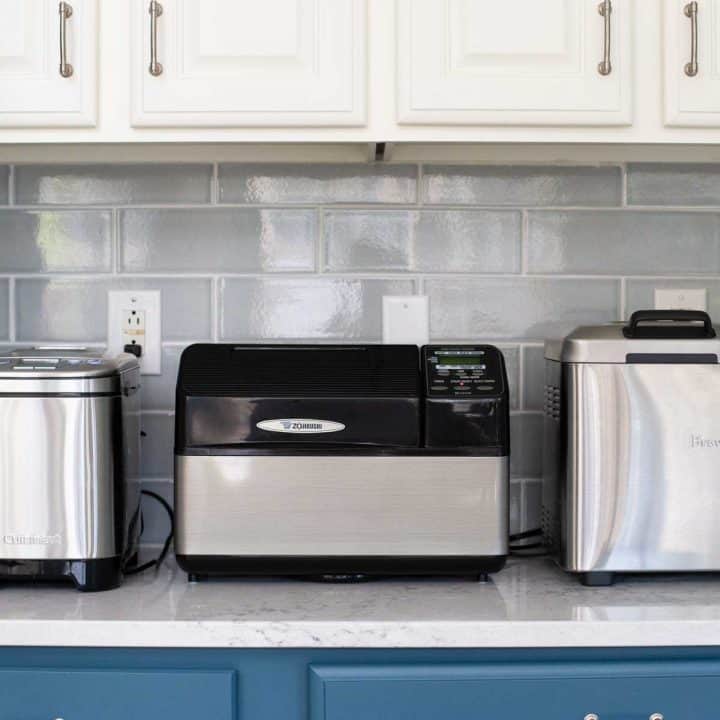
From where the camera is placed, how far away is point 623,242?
1.69 meters

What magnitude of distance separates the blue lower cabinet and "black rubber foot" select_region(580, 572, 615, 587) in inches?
6.7

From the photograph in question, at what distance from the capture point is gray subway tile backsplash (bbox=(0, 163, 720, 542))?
1671mm

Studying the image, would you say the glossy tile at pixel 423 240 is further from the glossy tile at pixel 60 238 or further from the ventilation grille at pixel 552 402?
the glossy tile at pixel 60 238

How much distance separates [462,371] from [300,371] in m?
0.22

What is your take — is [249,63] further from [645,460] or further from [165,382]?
[645,460]

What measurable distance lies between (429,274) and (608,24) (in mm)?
497

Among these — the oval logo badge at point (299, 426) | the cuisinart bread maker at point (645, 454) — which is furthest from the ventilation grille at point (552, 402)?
the oval logo badge at point (299, 426)

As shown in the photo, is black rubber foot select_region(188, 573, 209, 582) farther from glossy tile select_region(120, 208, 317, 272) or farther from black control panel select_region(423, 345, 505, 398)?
glossy tile select_region(120, 208, 317, 272)

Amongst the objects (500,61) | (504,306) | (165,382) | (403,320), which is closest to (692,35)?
(500,61)

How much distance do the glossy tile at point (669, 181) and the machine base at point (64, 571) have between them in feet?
3.42

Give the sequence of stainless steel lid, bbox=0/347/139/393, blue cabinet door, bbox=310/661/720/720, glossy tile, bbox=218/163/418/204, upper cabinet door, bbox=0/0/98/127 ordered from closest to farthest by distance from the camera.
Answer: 1. blue cabinet door, bbox=310/661/720/720
2. stainless steel lid, bbox=0/347/139/393
3. upper cabinet door, bbox=0/0/98/127
4. glossy tile, bbox=218/163/418/204

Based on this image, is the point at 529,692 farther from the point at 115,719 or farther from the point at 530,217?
the point at 530,217

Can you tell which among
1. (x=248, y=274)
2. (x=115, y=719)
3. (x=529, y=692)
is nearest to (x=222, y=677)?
(x=115, y=719)

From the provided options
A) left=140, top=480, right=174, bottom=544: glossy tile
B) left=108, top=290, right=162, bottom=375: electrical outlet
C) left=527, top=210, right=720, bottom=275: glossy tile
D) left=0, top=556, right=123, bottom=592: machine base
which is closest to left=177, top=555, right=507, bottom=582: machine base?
left=0, top=556, right=123, bottom=592: machine base
